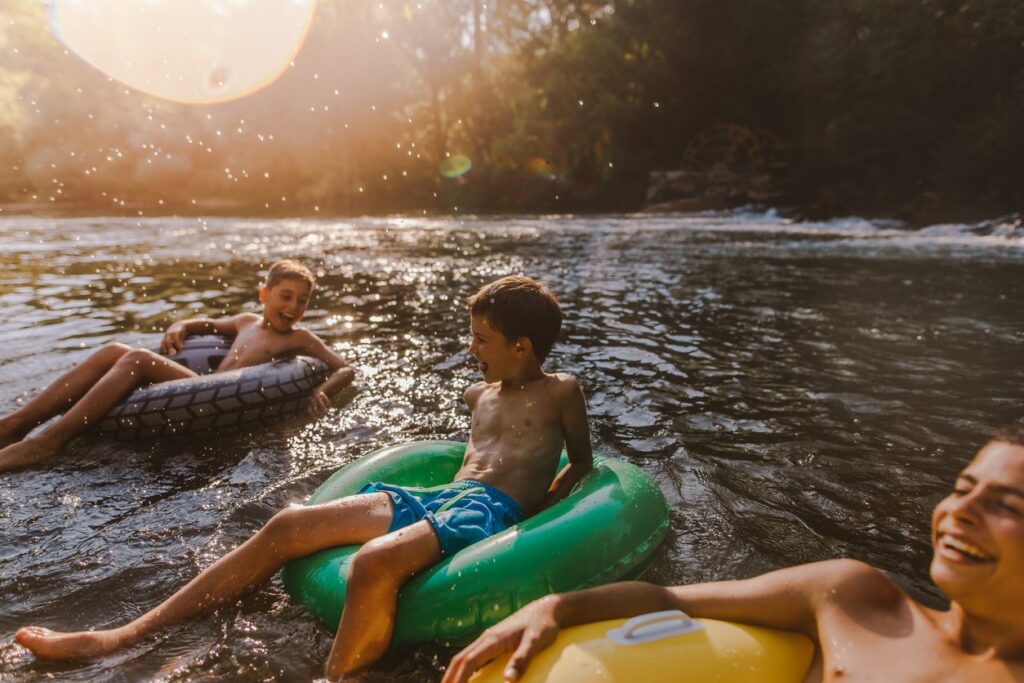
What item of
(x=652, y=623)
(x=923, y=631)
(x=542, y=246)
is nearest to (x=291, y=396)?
(x=652, y=623)

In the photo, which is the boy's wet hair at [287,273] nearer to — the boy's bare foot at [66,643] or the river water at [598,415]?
the river water at [598,415]

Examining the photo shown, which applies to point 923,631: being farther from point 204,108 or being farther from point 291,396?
point 204,108

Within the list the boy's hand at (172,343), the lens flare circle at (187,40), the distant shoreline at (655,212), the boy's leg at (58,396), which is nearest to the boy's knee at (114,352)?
the boy's leg at (58,396)

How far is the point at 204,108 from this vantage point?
41.3 metres

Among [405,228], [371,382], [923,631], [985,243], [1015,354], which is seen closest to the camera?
[923,631]

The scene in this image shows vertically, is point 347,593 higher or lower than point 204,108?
lower

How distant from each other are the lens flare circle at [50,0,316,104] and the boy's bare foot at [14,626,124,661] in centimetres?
3950

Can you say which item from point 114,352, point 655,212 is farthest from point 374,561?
point 655,212

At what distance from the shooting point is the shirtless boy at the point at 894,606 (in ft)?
5.08

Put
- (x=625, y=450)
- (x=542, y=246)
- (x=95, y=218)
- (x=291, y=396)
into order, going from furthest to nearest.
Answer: (x=95, y=218), (x=542, y=246), (x=291, y=396), (x=625, y=450)

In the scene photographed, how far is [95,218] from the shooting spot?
952 inches

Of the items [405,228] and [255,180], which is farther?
[255,180]

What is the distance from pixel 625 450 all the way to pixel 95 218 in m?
25.7

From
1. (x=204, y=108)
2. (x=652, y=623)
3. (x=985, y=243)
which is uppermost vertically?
(x=204, y=108)
